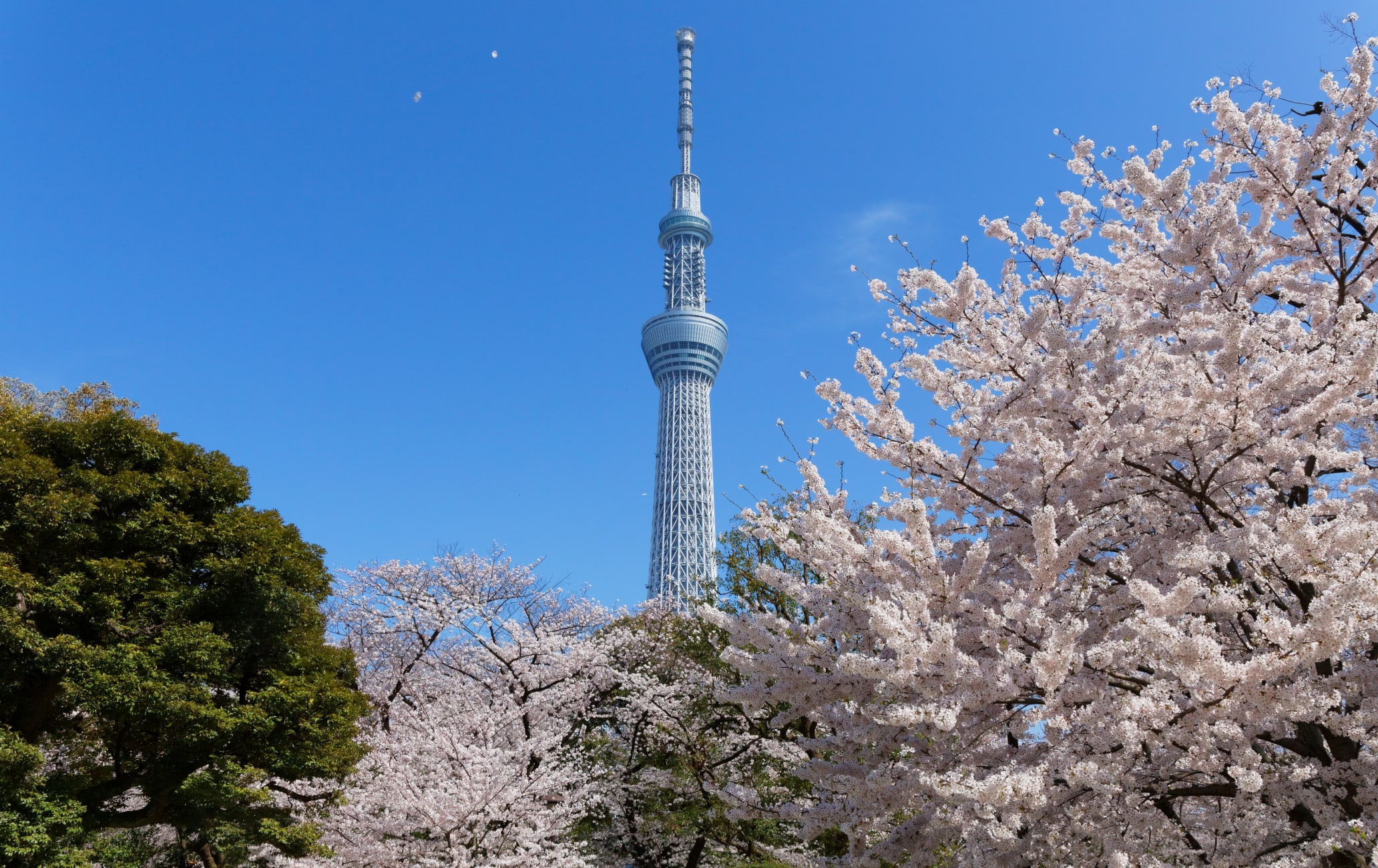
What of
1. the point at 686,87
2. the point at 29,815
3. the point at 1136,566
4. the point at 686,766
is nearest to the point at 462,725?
the point at 686,766

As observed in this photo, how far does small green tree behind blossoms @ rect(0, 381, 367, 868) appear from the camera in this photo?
11148 mm

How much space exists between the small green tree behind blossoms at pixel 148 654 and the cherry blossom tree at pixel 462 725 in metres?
1.19

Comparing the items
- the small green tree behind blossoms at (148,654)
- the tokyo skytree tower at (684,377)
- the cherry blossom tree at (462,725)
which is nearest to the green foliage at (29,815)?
the small green tree behind blossoms at (148,654)

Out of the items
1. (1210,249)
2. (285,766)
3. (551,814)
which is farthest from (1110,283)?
(285,766)

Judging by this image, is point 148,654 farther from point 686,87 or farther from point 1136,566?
point 686,87

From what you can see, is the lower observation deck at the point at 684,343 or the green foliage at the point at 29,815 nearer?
the green foliage at the point at 29,815

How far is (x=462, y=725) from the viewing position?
1262 cm

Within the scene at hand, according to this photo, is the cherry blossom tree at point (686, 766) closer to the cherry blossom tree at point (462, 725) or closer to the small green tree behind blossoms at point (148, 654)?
the cherry blossom tree at point (462, 725)

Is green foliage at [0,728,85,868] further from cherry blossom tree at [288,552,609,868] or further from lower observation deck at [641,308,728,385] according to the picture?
lower observation deck at [641,308,728,385]

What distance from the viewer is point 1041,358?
20.3 feet

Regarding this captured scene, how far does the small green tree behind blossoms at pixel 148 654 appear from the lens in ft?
36.6

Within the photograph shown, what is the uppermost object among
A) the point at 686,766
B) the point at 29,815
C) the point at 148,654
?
the point at 148,654

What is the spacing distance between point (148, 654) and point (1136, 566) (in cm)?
1169

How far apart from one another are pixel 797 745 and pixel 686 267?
77082mm
